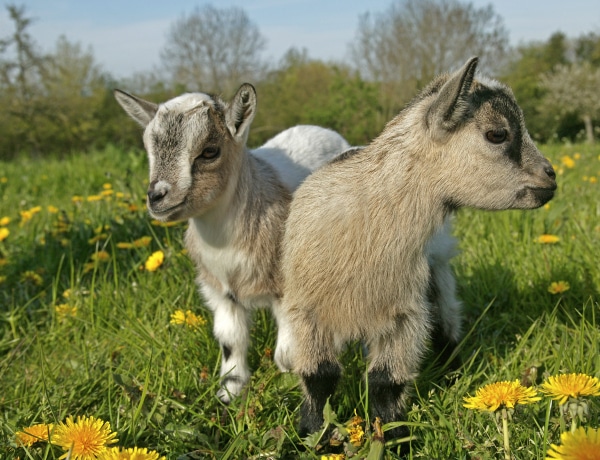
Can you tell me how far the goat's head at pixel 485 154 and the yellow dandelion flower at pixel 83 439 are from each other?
150cm

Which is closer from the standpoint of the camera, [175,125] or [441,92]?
[441,92]

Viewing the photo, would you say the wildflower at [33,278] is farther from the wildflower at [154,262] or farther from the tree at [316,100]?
the tree at [316,100]

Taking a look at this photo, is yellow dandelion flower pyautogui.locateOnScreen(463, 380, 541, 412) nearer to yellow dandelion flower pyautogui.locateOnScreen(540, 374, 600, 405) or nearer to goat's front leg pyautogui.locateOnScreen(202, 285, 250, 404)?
yellow dandelion flower pyautogui.locateOnScreen(540, 374, 600, 405)

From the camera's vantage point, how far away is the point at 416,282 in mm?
2441

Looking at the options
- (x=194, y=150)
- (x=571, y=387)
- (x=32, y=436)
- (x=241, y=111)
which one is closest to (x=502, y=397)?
(x=571, y=387)

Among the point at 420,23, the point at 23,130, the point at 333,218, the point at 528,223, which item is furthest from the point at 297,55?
the point at 333,218

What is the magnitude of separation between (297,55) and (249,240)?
74.8 ft

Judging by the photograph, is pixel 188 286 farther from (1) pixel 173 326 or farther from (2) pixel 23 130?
(2) pixel 23 130

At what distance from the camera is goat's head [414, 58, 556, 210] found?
2.25 meters

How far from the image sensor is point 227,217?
305cm

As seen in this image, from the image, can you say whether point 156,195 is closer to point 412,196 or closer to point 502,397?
point 412,196

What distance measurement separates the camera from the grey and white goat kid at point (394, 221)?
2.27 m

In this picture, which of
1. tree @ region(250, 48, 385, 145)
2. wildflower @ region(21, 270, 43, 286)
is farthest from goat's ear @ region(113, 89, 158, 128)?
tree @ region(250, 48, 385, 145)

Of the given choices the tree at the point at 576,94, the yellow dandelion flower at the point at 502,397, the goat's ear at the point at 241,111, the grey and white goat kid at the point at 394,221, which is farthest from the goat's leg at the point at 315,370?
the tree at the point at 576,94
